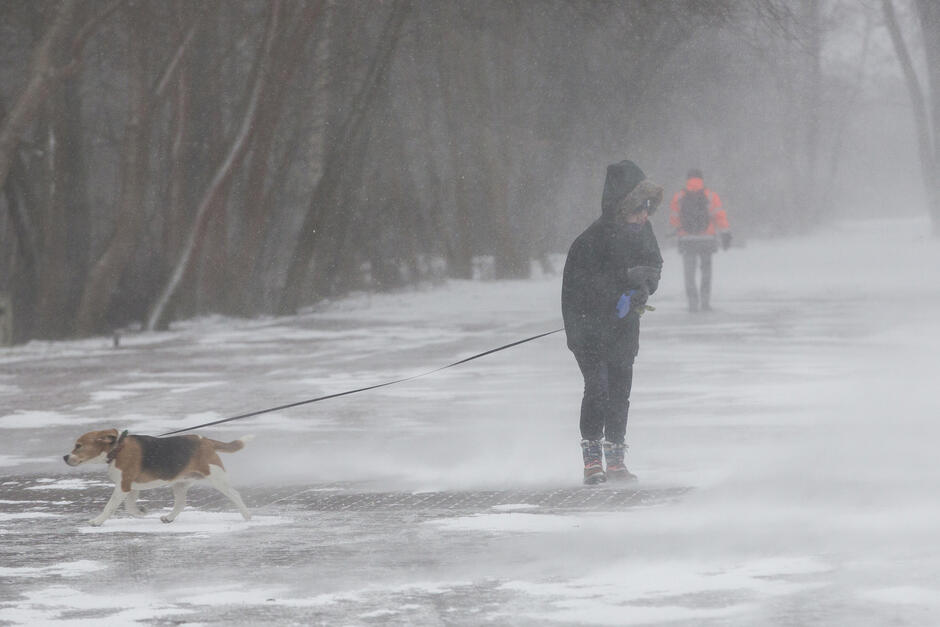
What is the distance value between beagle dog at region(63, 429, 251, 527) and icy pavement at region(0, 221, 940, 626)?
24cm

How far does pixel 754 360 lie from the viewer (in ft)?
55.2

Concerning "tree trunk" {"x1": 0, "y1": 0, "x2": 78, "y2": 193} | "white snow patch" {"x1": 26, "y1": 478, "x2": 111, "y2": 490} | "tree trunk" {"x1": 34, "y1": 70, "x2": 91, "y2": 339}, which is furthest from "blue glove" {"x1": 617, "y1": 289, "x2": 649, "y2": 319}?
"tree trunk" {"x1": 34, "y1": 70, "x2": 91, "y2": 339}

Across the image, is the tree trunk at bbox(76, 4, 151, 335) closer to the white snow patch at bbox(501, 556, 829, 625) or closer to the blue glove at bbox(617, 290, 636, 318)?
the blue glove at bbox(617, 290, 636, 318)

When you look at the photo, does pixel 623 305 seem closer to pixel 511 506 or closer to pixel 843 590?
pixel 511 506

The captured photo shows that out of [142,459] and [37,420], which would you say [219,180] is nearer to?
[37,420]

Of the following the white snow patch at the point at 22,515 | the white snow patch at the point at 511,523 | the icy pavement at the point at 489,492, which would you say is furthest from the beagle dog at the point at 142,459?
the white snow patch at the point at 511,523

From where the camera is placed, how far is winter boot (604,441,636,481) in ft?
32.6

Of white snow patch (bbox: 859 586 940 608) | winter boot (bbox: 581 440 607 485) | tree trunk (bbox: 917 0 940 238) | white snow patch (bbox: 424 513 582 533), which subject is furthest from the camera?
tree trunk (bbox: 917 0 940 238)

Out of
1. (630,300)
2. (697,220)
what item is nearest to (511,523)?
(630,300)

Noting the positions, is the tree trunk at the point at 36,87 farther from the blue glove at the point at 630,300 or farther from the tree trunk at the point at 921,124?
the tree trunk at the point at 921,124

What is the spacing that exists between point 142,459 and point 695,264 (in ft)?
50.8

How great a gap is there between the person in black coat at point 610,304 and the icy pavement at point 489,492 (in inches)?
12.5

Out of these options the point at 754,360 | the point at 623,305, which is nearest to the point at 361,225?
the point at 754,360

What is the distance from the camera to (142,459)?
8516 mm
